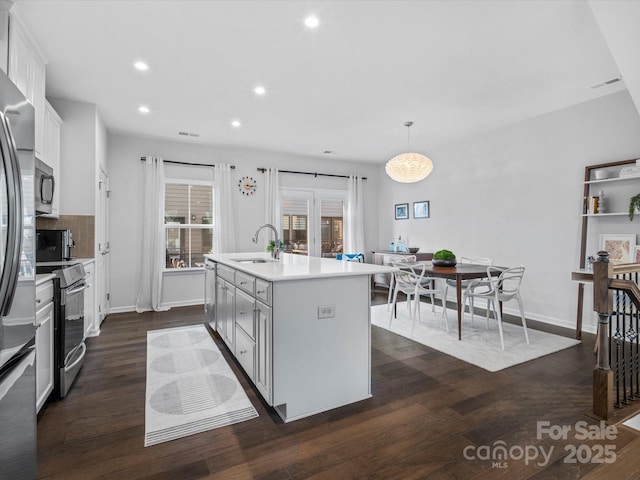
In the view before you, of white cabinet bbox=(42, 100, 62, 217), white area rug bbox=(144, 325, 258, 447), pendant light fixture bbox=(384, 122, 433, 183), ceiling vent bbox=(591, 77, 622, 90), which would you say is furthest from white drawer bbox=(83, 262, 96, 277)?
ceiling vent bbox=(591, 77, 622, 90)

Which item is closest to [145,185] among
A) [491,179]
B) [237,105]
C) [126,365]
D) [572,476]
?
[237,105]

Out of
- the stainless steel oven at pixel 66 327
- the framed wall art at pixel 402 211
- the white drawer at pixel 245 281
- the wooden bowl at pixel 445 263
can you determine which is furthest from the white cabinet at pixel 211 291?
the framed wall art at pixel 402 211

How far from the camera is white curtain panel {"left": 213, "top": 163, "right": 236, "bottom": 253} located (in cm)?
589

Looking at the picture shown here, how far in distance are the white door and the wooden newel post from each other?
15.9 ft

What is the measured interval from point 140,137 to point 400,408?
5.40 meters

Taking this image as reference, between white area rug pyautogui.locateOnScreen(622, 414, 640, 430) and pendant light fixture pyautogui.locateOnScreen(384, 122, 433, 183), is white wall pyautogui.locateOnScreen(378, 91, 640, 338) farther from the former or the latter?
white area rug pyautogui.locateOnScreen(622, 414, 640, 430)

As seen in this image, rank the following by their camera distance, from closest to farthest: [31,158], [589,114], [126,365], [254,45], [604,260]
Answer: [31,158], [604,260], [254,45], [126,365], [589,114]

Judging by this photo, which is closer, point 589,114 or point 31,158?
point 31,158

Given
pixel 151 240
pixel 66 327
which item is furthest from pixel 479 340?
pixel 151 240

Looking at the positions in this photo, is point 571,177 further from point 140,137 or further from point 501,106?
point 140,137

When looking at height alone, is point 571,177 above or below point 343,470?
above

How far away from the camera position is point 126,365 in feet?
10.2

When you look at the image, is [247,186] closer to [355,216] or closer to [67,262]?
[355,216]

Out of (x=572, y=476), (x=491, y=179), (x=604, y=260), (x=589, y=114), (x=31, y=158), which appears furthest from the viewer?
(x=491, y=179)
